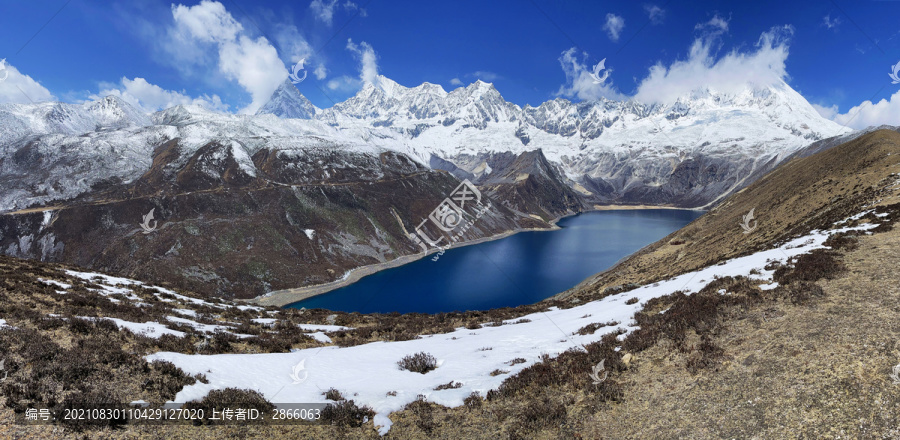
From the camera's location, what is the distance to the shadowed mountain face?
81.9m

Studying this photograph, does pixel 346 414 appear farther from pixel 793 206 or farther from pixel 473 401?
pixel 793 206

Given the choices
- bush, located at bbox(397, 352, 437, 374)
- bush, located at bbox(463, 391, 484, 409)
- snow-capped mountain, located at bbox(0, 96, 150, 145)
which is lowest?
bush, located at bbox(463, 391, 484, 409)

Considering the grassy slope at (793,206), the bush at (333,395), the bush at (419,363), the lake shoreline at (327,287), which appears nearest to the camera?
the bush at (333,395)

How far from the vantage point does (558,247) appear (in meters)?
137

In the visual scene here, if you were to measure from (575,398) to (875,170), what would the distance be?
52.8 m

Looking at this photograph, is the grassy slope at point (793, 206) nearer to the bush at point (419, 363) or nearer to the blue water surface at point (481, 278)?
the bush at point (419, 363)

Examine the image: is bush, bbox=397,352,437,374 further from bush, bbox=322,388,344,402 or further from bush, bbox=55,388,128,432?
bush, bbox=55,388,128,432

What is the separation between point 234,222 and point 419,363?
4063 inches

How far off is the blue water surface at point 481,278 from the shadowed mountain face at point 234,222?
43.0ft

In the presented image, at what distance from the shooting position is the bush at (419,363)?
13.0 meters

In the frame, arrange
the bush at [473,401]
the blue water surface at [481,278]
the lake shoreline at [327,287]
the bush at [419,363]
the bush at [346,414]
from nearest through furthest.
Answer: the bush at [346,414]
the bush at [473,401]
the bush at [419,363]
the blue water surface at [481,278]
the lake shoreline at [327,287]

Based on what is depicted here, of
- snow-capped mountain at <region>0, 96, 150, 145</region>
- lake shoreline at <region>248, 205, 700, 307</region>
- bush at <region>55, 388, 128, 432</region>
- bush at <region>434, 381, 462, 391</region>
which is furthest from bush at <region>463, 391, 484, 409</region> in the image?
snow-capped mountain at <region>0, 96, 150, 145</region>

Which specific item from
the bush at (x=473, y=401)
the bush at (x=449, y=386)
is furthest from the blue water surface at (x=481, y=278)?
the bush at (x=473, y=401)

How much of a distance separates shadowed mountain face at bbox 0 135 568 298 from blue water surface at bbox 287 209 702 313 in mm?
13097
